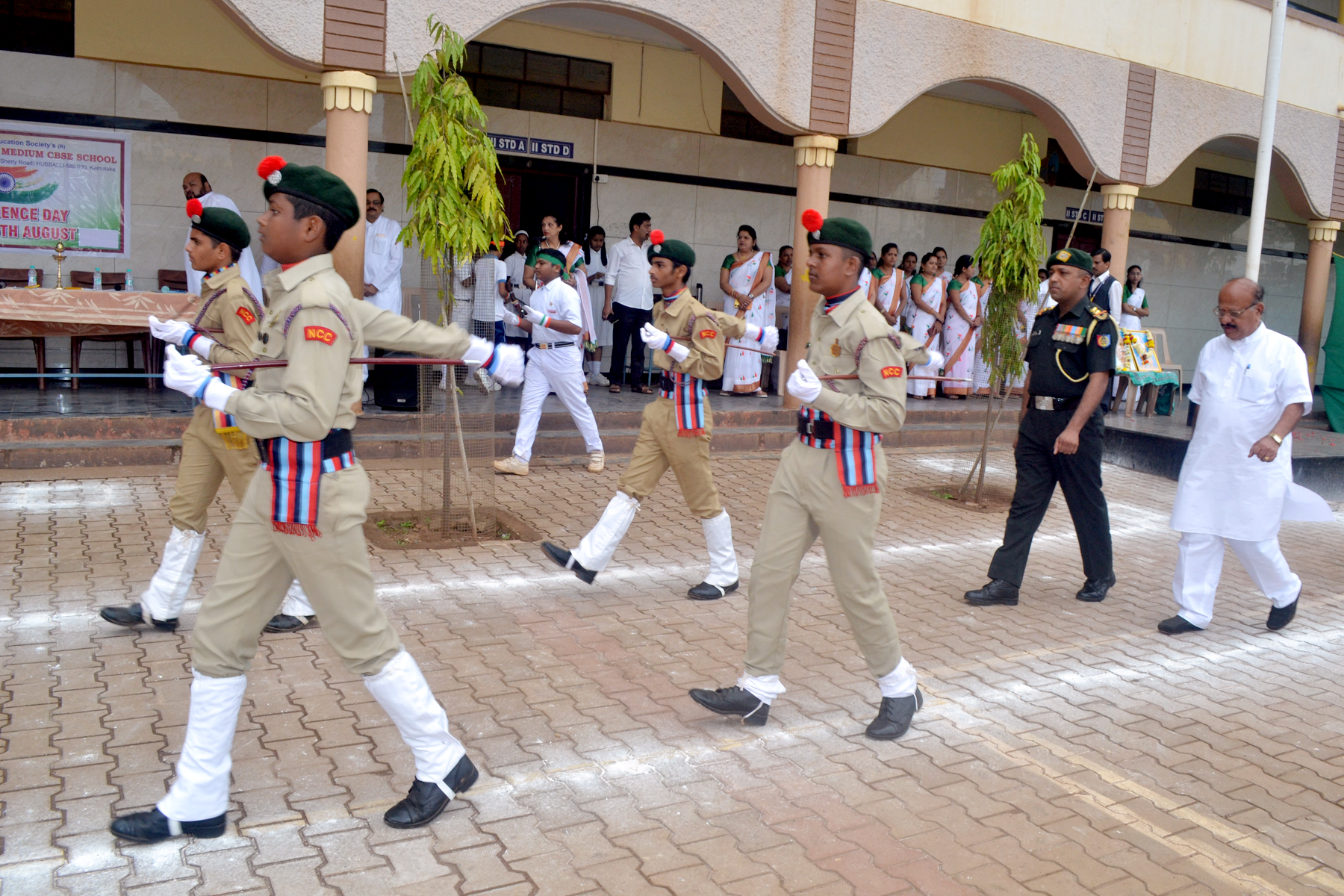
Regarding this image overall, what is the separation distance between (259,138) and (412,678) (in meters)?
10.5

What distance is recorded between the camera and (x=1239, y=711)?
5.25m

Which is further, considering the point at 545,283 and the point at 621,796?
the point at 545,283

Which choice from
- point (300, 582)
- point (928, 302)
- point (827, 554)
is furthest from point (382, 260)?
point (300, 582)

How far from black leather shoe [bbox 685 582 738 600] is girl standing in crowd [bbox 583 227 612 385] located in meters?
7.40

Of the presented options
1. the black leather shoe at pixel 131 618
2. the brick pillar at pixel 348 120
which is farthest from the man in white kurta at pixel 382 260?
the black leather shoe at pixel 131 618

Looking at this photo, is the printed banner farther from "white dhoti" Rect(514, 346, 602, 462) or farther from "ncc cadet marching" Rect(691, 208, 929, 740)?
"ncc cadet marching" Rect(691, 208, 929, 740)

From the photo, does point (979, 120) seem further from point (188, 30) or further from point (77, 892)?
point (77, 892)

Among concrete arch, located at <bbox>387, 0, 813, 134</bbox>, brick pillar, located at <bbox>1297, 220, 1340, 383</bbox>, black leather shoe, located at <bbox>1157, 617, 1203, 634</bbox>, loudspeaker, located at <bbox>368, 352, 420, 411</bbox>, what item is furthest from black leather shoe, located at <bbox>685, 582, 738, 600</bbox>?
brick pillar, located at <bbox>1297, 220, 1340, 383</bbox>

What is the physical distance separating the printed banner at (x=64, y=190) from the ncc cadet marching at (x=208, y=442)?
7590mm

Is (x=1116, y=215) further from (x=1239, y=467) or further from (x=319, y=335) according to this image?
(x=319, y=335)

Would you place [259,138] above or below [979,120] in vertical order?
below

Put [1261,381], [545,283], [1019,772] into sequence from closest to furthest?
[1019,772], [1261,381], [545,283]

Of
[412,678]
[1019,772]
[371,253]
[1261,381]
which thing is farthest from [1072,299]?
[371,253]

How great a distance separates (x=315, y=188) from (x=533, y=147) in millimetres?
10863
